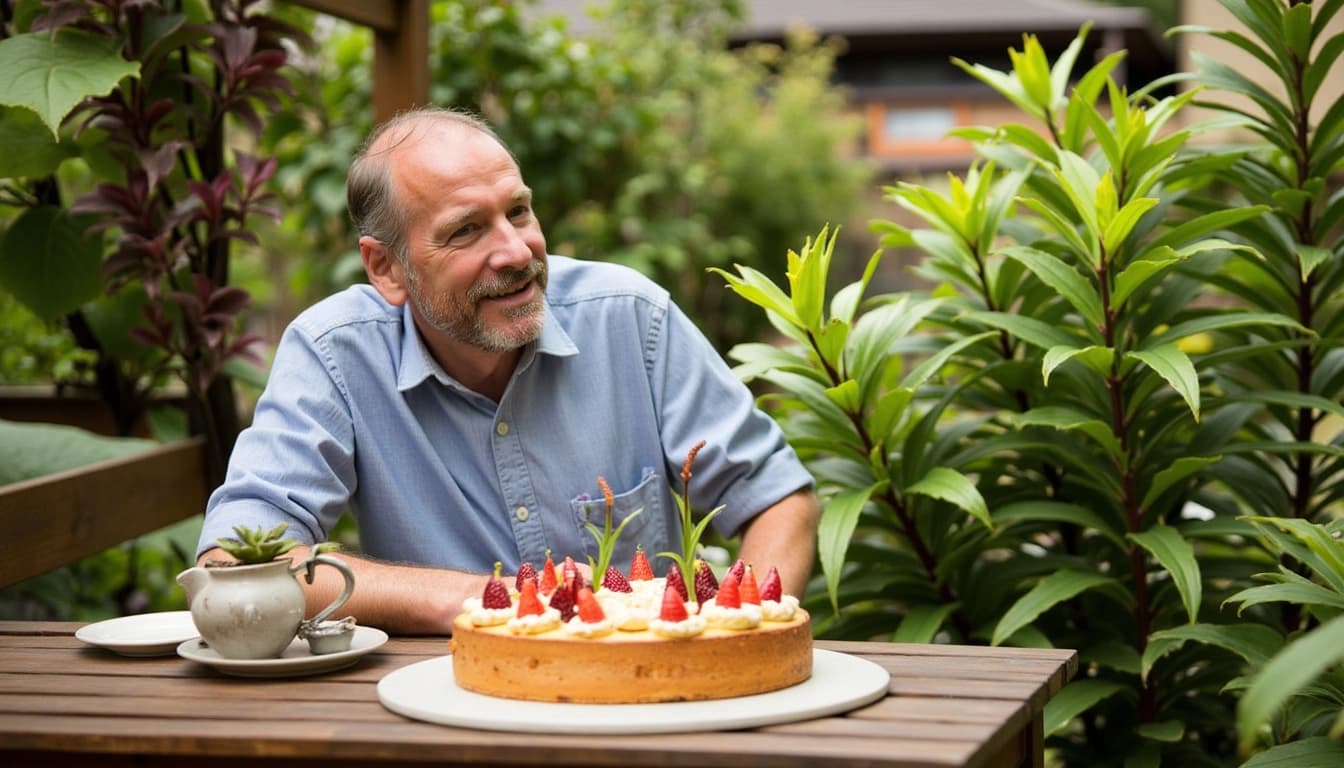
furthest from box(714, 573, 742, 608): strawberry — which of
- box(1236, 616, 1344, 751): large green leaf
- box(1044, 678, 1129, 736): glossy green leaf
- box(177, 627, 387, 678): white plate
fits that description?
box(1044, 678, 1129, 736): glossy green leaf

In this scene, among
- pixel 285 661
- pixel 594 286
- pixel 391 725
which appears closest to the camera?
pixel 391 725

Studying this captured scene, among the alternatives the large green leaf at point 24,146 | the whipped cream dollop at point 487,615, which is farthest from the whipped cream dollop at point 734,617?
the large green leaf at point 24,146

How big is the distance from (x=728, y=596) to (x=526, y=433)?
2.64ft

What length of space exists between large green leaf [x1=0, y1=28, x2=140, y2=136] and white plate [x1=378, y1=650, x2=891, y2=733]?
1386 millimetres

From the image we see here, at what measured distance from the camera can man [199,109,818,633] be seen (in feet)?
7.50

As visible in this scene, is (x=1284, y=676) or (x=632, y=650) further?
(x=632, y=650)

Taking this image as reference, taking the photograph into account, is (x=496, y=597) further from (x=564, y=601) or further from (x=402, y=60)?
(x=402, y=60)

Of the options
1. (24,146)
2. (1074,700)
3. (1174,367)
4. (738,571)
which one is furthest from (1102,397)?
(24,146)

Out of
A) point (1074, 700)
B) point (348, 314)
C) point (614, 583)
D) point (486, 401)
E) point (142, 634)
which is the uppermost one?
point (348, 314)

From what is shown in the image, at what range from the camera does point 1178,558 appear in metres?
2.35

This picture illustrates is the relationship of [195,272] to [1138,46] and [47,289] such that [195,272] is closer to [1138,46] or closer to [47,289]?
[47,289]

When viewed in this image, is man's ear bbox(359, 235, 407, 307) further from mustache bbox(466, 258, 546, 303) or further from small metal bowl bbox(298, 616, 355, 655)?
small metal bowl bbox(298, 616, 355, 655)

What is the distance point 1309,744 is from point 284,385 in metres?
1.54

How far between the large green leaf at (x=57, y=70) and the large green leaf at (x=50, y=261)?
0.41m
